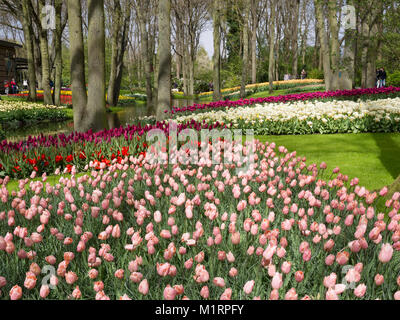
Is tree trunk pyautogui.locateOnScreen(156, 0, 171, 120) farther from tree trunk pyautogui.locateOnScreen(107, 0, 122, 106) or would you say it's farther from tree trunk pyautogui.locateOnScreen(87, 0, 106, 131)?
tree trunk pyautogui.locateOnScreen(107, 0, 122, 106)

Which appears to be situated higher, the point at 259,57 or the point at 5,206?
the point at 259,57

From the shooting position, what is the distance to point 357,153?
6980 mm

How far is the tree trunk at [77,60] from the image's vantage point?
8.54 m

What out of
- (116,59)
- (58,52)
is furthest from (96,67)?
(58,52)

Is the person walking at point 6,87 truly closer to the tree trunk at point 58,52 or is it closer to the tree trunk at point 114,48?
the tree trunk at point 58,52

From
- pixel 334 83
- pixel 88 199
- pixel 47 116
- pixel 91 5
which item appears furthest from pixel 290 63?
pixel 88 199

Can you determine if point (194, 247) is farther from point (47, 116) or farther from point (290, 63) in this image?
point (290, 63)

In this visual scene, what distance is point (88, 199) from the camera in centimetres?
327

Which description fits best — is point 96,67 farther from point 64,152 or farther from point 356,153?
point 356,153

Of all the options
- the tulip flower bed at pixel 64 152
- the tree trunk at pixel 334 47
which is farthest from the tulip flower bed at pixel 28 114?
the tree trunk at pixel 334 47

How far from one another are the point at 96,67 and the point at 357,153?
238 inches
